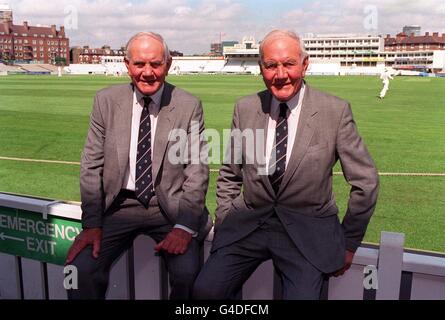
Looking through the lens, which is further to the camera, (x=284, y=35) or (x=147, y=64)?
(x=147, y=64)

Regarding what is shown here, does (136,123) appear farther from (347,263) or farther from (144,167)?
(347,263)

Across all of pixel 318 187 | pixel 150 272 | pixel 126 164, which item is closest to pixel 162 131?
pixel 126 164

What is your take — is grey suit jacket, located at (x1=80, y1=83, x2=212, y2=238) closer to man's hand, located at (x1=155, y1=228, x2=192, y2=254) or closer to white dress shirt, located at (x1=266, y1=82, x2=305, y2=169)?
man's hand, located at (x1=155, y1=228, x2=192, y2=254)

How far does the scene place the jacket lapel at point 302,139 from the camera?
8.19 feet

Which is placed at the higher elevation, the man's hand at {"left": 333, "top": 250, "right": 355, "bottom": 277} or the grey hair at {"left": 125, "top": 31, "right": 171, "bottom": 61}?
the grey hair at {"left": 125, "top": 31, "right": 171, "bottom": 61}

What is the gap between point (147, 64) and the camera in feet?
9.09

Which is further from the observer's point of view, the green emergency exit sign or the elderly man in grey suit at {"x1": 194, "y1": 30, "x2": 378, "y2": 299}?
the green emergency exit sign

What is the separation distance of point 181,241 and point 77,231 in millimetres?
771

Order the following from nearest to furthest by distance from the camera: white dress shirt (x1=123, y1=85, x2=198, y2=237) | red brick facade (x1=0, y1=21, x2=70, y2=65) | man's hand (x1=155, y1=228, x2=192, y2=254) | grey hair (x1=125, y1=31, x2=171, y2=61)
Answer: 1. man's hand (x1=155, y1=228, x2=192, y2=254)
2. grey hair (x1=125, y1=31, x2=171, y2=61)
3. white dress shirt (x1=123, y1=85, x2=198, y2=237)
4. red brick facade (x1=0, y1=21, x2=70, y2=65)

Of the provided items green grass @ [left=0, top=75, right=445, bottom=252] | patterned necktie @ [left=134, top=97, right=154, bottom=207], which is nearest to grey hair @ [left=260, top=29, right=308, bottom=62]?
patterned necktie @ [left=134, top=97, right=154, bottom=207]

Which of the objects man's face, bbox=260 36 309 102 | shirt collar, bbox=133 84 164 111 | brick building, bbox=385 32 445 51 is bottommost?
shirt collar, bbox=133 84 164 111

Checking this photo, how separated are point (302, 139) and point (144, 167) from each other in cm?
104

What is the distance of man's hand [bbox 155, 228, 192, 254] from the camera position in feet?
8.74

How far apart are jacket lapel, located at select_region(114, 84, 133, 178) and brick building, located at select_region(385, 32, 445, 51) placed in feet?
401
